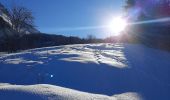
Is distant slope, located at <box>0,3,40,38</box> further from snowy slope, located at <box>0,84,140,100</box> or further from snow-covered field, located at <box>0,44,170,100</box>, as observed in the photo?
snowy slope, located at <box>0,84,140,100</box>

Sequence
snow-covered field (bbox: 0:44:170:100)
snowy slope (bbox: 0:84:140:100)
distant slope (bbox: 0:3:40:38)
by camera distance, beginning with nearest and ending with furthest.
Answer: snowy slope (bbox: 0:84:140:100)
snow-covered field (bbox: 0:44:170:100)
distant slope (bbox: 0:3:40:38)

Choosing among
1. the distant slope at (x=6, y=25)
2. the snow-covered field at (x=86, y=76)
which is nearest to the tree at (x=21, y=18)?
the distant slope at (x=6, y=25)

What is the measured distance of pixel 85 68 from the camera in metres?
10.7

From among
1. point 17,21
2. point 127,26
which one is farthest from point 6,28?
point 127,26

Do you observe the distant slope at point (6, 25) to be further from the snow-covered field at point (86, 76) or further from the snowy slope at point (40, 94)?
the snowy slope at point (40, 94)

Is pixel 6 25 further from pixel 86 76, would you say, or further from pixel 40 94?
pixel 40 94

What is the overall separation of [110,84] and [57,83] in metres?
1.27

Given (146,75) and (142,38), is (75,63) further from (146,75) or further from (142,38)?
(142,38)

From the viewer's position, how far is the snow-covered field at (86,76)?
7750 mm

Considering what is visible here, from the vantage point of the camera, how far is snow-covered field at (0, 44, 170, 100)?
7750 mm

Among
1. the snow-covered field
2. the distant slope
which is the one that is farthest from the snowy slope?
the distant slope

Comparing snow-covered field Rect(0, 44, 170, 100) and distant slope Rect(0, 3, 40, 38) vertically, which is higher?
distant slope Rect(0, 3, 40, 38)

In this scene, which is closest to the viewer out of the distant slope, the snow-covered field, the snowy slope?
the snowy slope

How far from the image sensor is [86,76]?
1009 cm
